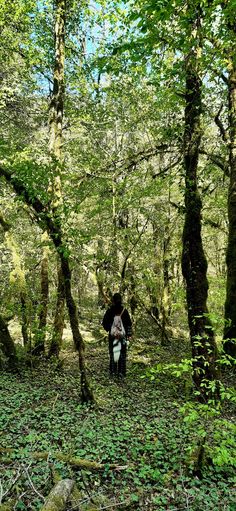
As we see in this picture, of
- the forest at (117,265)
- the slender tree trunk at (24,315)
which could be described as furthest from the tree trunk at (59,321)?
the slender tree trunk at (24,315)

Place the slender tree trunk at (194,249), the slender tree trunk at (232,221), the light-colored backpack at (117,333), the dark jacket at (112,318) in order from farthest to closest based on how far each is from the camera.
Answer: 1. the slender tree trunk at (232,221)
2. the dark jacket at (112,318)
3. the light-colored backpack at (117,333)
4. the slender tree trunk at (194,249)

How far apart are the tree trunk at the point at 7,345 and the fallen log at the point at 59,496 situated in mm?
5688

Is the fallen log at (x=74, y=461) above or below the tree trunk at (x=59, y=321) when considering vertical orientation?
below

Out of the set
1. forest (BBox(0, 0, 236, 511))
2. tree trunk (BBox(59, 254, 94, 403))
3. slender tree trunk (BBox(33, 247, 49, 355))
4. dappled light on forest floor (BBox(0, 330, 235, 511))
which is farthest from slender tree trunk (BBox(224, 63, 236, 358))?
slender tree trunk (BBox(33, 247, 49, 355))

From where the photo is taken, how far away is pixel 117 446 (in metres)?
5.48

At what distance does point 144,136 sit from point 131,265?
19.2ft

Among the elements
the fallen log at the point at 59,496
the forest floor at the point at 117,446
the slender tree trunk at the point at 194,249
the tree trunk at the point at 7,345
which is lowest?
the forest floor at the point at 117,446

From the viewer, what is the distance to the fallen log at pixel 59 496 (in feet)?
11.2

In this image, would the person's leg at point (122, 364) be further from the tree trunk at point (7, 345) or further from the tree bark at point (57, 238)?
the tree trunk at point (7, 345)

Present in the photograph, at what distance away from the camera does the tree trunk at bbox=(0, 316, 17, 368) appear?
9.16 meters

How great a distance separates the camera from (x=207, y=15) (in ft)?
20.3

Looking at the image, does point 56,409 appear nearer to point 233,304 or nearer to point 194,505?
point 194,505

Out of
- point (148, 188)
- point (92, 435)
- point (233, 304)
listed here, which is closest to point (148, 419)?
point (92, 435)

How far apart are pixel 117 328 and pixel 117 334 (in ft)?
0.50
